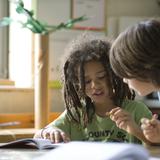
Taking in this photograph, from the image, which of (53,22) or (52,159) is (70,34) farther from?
(52,159)

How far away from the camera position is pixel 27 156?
0.80 m

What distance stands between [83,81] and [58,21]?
104 cm

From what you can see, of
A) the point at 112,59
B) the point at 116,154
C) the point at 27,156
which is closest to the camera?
the point at 116,154

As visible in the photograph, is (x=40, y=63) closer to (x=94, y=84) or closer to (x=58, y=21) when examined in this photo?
(x=58, y=21)

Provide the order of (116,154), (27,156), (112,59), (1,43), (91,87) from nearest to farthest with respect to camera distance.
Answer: (116,154), (27,156), (112,59), (91,87), (1,43)

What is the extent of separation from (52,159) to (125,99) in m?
0.88

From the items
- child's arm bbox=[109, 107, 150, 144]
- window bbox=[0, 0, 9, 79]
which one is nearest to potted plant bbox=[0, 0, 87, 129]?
window bbox=[0, 0, 9, 79]

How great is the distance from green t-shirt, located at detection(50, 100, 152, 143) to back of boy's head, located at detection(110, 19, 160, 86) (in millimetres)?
385

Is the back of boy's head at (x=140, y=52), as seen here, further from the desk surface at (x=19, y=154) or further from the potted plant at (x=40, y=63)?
the potted plant at (x=40, y=63)

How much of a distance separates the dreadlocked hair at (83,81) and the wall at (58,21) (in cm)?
88

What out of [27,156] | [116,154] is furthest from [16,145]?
[116,154]

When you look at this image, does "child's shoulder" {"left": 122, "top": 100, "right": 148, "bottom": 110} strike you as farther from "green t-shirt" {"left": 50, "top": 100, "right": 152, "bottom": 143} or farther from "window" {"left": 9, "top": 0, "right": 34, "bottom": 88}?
"window" {"left": 9, "top": 0, "right": 34, "bottom": 88}

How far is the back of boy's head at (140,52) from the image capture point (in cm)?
86

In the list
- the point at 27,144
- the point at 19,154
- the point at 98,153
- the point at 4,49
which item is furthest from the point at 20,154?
the point at 4,49
